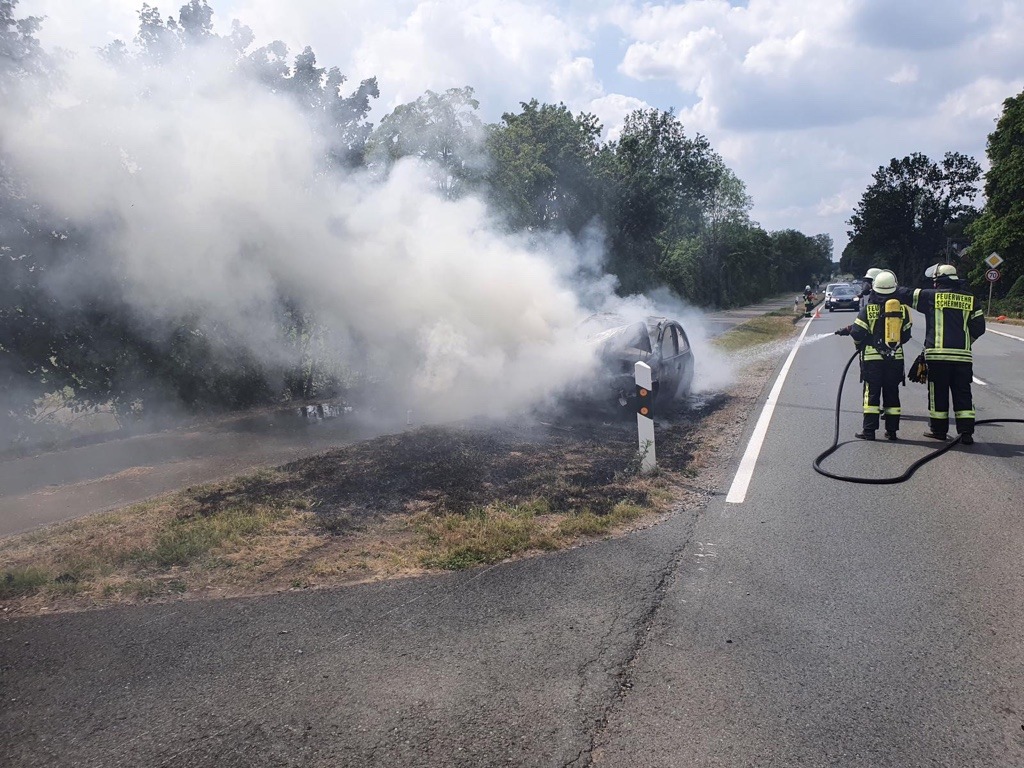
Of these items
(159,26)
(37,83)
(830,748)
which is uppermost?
(159,26)

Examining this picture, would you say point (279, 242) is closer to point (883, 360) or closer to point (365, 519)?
point (365, 519)

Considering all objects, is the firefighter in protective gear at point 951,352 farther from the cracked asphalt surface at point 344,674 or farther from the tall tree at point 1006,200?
the tall tree at point 1006,200

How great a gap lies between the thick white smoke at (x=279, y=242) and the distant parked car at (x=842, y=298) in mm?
A: 30264

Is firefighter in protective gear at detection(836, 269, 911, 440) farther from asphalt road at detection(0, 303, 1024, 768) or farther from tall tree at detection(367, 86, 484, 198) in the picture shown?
tall tree at detection(367, 86, 484, 198)

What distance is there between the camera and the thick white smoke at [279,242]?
8.83m

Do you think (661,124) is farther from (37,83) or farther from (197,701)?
(197,701)

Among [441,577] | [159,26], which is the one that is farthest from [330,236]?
[441,577]

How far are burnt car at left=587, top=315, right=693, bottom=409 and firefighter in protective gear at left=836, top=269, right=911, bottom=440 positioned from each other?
2.35m

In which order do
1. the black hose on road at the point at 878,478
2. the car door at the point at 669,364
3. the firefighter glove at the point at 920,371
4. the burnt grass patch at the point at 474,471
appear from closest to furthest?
1. the burnt grass patch at the point at 474,471
2. the black hose on road at the point at 878,478
3. the firefighter glove at the point at 920,371
4. the car door at the point at 669,364

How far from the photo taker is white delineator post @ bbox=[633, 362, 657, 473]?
7121 mm

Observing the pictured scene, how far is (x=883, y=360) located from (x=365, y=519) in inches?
230

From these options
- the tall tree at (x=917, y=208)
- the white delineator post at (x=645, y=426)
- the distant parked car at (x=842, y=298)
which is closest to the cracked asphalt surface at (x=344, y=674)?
the white delineator post at (x=645, y=426)

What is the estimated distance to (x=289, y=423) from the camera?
10.3 metres

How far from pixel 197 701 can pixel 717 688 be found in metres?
2.24
